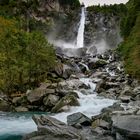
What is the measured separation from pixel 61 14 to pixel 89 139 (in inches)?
3808

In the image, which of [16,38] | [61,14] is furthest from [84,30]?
[16,38]

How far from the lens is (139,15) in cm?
6744

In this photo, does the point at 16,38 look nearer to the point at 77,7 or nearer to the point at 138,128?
the point at 138,128

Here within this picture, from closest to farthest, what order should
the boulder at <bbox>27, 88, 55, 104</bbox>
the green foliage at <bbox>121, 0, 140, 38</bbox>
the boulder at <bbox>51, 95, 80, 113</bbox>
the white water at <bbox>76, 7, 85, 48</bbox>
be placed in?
the boulder at <bbox>51, 95, 80, 113</bbox> < the boulder at <bbox>27, 88, 55, 104</bbox> < the green foliage at <bbox>121, 0, 140, 38</bbox> < the white water at <bbox>76, 7, 85, 48</bbox>

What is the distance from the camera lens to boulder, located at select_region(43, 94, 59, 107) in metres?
41.1

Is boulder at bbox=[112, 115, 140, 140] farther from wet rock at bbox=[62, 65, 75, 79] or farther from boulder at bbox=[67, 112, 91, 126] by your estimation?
wet rock at bbox=[62, 65, 75, 79]

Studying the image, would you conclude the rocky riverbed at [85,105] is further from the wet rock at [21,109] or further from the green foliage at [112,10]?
the green foliage at [112,10]

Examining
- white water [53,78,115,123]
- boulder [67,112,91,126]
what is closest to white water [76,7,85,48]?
white water [53,78,115,123]

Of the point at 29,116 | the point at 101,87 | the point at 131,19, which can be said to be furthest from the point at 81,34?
the point at 29,116

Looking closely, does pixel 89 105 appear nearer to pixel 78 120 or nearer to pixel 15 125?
pixel 15 125

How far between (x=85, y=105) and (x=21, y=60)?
43.4 ft

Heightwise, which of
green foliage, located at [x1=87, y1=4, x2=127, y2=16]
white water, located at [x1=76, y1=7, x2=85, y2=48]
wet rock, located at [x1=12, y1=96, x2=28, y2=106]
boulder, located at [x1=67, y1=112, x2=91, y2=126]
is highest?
green foliage, located at [x1=87, y1=4, x2=127, y2=16]

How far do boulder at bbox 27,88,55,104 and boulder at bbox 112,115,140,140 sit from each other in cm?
1978

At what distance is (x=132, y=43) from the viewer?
62.1 m
